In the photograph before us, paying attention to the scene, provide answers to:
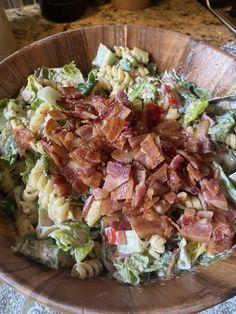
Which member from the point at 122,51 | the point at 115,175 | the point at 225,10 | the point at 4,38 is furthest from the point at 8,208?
the point at 225,10

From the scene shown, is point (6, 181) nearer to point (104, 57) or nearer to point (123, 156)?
point (123, 156)

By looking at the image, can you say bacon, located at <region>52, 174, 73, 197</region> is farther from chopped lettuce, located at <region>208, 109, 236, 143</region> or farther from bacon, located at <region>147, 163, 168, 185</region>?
chopped lettuce, located at <region>208, 109, 236, 143</region>

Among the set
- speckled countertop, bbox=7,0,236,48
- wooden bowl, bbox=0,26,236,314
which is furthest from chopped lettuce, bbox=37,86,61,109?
speckled countertop, bbox=7,0,236,48

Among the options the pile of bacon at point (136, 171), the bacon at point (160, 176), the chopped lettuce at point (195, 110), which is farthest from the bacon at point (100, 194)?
the chopped lettuce at point (195, 110)

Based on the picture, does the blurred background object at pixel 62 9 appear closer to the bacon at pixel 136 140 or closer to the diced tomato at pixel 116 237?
the bacon at pixel 136 140

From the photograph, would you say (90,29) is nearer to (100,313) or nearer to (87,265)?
(87,265)

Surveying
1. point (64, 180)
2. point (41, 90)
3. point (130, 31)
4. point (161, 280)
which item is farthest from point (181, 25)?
point (161, 280)
